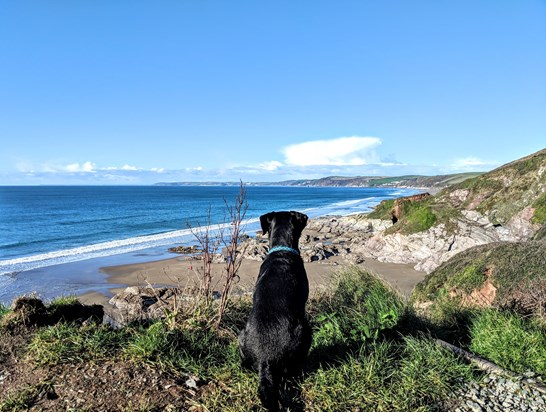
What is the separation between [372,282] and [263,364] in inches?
191

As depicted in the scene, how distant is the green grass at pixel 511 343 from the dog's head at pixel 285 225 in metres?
2.65

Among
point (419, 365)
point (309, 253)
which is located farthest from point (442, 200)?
point (419, 365)

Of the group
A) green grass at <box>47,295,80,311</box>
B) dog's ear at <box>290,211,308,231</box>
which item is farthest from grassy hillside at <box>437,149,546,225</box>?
green grass at <box>47,295,80,311</box>

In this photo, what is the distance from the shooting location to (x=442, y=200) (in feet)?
75.8

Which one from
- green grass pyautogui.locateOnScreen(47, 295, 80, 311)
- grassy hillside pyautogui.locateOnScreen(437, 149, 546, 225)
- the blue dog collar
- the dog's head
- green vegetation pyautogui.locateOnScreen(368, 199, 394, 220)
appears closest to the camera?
the blue dog collar

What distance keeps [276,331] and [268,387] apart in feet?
1.64

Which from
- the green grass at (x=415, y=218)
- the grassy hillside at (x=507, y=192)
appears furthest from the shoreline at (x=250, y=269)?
the grassy hillside at (x=507, y=192)

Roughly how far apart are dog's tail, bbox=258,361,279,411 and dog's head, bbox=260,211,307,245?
5.28ft

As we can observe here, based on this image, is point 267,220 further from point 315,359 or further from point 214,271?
point 214,271

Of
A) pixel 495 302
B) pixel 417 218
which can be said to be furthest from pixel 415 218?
pixel 495 302

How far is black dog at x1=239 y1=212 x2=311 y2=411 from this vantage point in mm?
3895

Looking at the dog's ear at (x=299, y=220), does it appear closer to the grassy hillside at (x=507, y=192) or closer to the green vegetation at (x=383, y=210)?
the grassy hillside at (x=507, y=192)

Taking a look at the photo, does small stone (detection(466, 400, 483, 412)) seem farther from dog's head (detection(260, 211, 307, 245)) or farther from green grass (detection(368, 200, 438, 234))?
green grass (detection(368, 200, 438, 234))

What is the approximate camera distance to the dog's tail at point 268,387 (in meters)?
3.75
